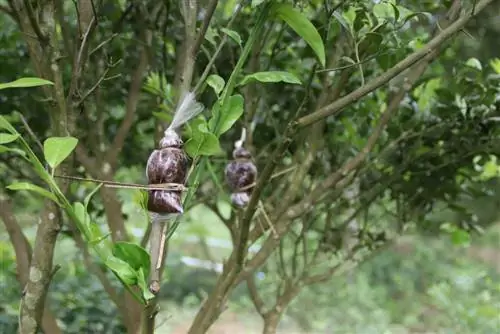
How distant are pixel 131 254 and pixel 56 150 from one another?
134 millimetres

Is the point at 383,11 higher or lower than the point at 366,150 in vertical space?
higher

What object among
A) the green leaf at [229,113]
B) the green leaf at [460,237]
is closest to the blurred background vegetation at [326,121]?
the green leaf at [460,237]

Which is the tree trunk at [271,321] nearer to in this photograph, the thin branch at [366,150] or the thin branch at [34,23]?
the thin branch at [366,150]

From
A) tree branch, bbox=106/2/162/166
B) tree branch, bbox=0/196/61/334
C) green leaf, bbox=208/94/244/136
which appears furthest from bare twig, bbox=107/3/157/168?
green leaf, bbox=208/94/244/136

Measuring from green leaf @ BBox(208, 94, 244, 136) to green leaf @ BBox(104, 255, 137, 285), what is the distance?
0.17 m

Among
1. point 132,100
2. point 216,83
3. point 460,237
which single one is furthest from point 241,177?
point 460,237

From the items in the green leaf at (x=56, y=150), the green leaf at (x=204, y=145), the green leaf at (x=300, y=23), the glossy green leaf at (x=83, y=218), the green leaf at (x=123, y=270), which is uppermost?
the green leaf at (x=300, y=23)

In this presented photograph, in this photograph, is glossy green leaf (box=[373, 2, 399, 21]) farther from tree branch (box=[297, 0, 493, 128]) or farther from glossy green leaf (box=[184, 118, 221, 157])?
glossy green leaf (box=[184, 118, 221, 157])

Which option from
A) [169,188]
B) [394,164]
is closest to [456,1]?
[394,164]

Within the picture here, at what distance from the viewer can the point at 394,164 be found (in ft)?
4.24

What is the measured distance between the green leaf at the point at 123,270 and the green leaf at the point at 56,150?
113mm

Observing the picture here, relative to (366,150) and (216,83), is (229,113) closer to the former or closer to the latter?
(216,83)

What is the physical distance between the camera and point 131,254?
0.69 meters

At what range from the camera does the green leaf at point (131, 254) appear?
2.27 feet
